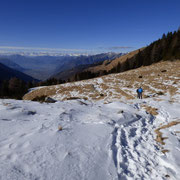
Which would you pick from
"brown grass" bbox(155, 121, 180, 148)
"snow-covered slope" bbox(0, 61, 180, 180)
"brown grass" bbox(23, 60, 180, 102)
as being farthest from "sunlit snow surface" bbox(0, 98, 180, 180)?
"brown grass" bbox(23, 60, 180, 102)

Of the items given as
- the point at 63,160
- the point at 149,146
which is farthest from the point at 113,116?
the point at 63,160

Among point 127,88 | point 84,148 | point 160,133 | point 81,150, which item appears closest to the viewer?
point 81,150

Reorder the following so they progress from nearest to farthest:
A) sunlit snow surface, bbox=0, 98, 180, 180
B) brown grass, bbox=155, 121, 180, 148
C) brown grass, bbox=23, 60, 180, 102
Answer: sunlit snow surface, bbox=0, 98, 180, 180 < brown grass, bbox=155, 121, 180, 148 < brown grass, bbox=23, 60, 180, 102

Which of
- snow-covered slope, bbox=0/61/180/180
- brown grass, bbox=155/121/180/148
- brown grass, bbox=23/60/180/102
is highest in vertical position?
snow-covered slope, bbox=0/61/180/180

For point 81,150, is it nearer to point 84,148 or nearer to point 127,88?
point 84,148

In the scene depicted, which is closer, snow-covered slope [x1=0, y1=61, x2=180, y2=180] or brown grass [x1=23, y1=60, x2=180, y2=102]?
snow-covered slope [x1=0, y1=61, x2=180, y2=180]

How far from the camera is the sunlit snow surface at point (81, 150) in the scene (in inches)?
140

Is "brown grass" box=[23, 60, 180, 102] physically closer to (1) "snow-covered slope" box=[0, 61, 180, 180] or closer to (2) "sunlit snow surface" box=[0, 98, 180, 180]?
(1) "snow-covered slope" box=[0, 61, 180, 180]

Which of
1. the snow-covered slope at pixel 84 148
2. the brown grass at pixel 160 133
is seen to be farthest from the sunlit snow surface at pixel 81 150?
the brown grass at pixel 160 133

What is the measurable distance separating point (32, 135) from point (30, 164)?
1808 mm

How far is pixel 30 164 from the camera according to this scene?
11.9ft

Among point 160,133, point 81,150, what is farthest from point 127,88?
point 81,150

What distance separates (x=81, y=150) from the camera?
15.1 feet

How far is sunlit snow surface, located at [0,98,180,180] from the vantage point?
140 inches
